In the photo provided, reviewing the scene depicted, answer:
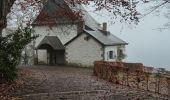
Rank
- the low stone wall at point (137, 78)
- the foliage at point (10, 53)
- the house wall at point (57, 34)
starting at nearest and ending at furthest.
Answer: the low stone wall at point (137, 78), the foliage at point (10, 53), the house wall at point (57, 34)

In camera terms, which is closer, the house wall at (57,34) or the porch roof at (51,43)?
the porch roof at (51,43)

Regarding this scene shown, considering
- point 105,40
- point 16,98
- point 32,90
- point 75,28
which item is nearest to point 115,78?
point 32,90

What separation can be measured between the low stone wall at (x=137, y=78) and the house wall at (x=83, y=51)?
15.3 metres

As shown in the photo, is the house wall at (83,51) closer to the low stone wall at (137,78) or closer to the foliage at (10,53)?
the low stone wall at (137,78)

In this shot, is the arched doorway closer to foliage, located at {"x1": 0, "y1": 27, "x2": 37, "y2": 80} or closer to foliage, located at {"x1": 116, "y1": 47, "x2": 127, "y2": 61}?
foliage, located at {"x1": 116, "y1": 47, "x2": 127, "y2": 61}

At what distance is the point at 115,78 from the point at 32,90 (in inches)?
358

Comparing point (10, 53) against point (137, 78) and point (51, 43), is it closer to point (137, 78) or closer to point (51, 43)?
point (137, 78)

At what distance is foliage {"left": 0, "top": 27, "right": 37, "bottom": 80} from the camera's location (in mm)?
20656

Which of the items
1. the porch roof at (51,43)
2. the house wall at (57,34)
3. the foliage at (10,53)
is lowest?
the foliage at (10,53)

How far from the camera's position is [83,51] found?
156ft

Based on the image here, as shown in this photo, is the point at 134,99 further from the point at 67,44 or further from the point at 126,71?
the point at 67,44

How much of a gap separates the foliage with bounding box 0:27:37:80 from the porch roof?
27.1 metres

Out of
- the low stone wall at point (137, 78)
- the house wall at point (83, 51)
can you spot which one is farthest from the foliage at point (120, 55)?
the low stone wall at point (137, 78)

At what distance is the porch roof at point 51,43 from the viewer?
161ft
